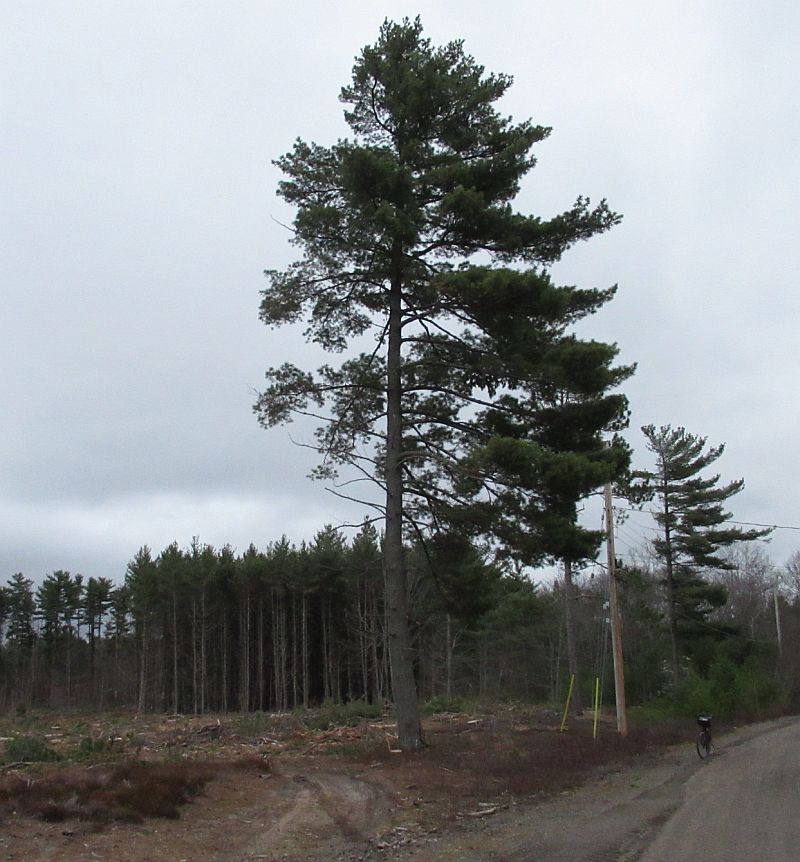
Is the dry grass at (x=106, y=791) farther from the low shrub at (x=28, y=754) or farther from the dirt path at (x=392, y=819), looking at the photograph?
the low shrub at (x=28, y=754)

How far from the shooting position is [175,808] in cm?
1087

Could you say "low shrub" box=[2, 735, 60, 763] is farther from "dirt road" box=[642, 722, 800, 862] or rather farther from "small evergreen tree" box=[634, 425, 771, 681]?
"small evergreen tree" box=[634, 425, 771, 681]

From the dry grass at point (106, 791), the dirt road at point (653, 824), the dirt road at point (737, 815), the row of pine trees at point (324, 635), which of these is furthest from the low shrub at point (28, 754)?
the row of pine trees at point (324, 635)

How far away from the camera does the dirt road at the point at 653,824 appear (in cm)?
853

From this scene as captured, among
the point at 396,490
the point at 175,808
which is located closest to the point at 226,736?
the point at 396,490

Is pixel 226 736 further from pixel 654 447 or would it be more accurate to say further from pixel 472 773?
pixel 654 447

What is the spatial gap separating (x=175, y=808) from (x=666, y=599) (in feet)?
112

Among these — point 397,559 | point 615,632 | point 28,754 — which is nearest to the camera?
point 28,754

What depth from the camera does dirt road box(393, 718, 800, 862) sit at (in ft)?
28.0

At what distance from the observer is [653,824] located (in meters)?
10.3

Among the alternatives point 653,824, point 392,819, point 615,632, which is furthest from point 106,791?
point 615,632

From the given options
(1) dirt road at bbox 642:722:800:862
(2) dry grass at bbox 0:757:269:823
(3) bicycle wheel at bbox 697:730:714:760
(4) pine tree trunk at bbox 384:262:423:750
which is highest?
(4) pine tree trunk at bbox 384:262:423:750

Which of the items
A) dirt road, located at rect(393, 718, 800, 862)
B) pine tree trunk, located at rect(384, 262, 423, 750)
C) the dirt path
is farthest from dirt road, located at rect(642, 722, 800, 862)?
pine tree trunk, located at rect(384, 262, 423, 750)

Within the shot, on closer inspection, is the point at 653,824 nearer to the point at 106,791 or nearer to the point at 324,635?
the point at 106,791
